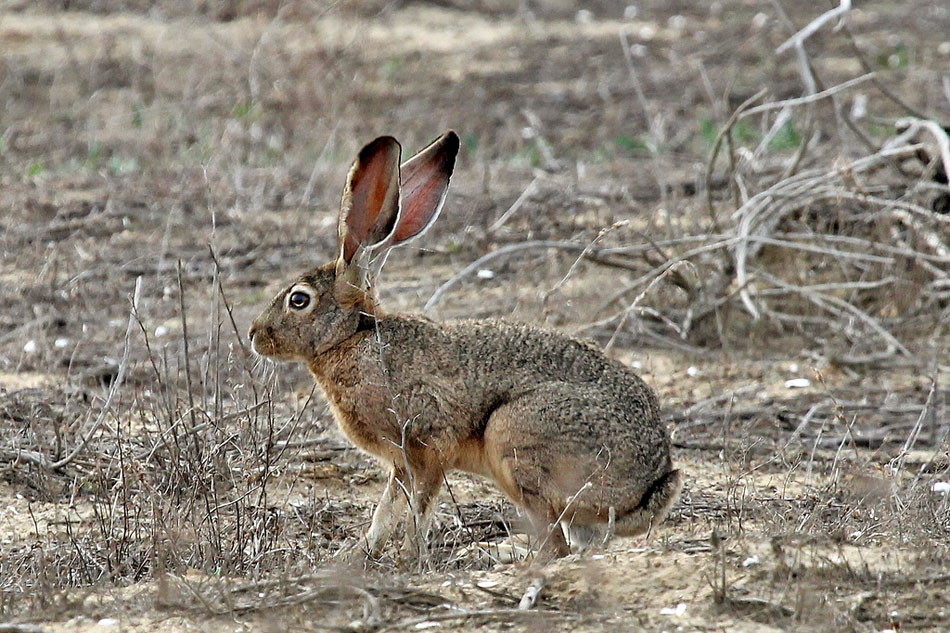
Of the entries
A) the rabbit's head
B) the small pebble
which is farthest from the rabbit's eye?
the small pebble

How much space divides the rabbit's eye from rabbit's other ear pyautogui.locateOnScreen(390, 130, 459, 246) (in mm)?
436

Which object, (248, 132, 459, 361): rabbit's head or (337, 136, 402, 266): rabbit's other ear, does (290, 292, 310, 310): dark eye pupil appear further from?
(337, 136, 402, 266): rabbit's other ear

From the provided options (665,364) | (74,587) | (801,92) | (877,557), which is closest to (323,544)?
(74,587)

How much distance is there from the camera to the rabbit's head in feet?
18.1

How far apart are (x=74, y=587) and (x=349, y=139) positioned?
24.5ft

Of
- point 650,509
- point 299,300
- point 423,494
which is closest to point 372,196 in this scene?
point 299,300

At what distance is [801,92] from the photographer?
12.9 meters

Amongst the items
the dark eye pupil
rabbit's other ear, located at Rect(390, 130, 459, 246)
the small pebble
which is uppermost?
rabbit's other ear, located at Rect(390, 130, 459, 246)

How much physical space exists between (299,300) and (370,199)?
1.64 ft

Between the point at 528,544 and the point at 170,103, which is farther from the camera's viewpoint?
the point at 170,103

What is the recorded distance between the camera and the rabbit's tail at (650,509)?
16.8 feet

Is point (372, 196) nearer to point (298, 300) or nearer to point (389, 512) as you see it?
point (298, 300)

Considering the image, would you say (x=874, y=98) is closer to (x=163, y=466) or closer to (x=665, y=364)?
(x=665, y=364)

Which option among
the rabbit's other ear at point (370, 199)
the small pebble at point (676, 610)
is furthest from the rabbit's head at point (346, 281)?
the small pebble at point (676, 610)
